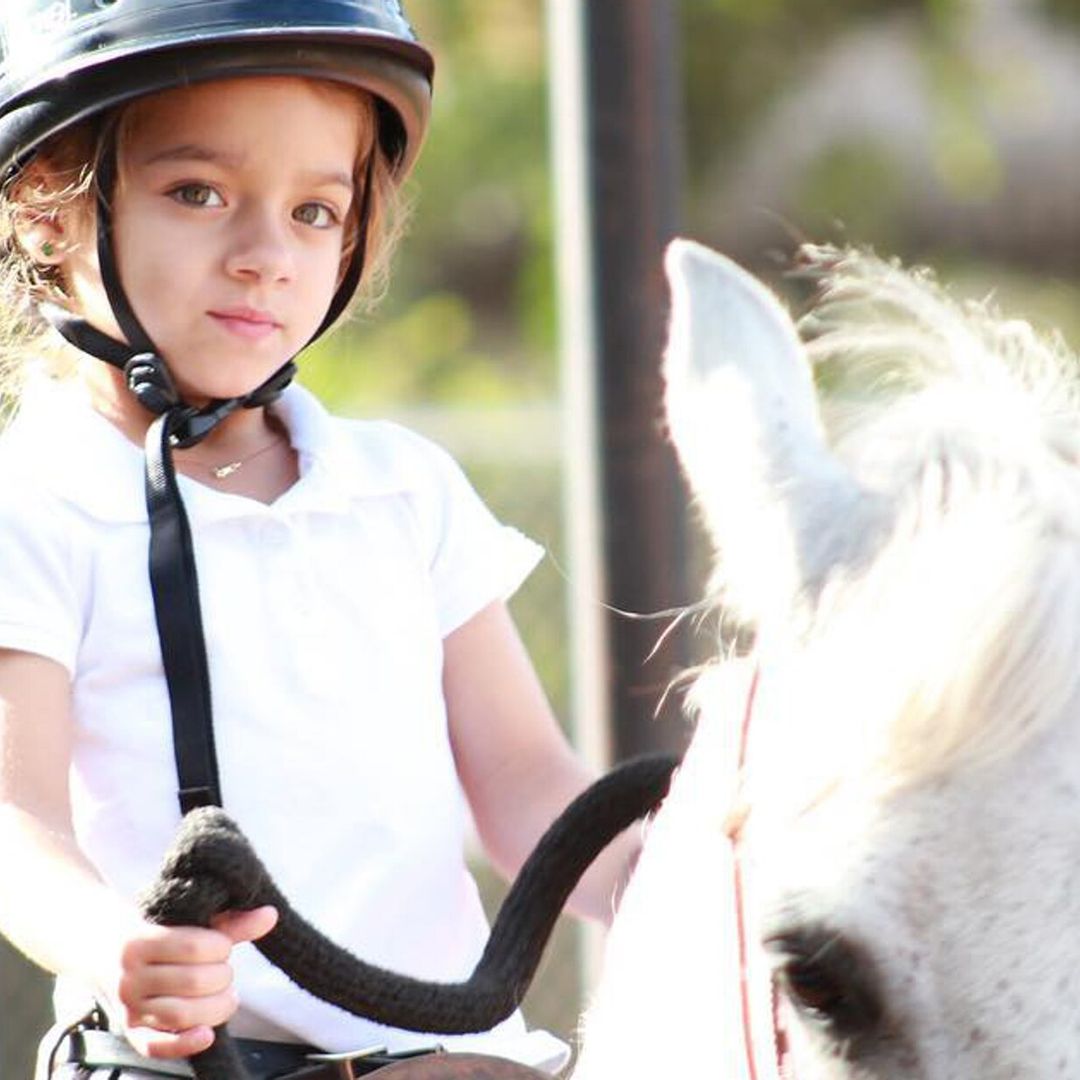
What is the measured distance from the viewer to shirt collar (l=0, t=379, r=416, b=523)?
184cm

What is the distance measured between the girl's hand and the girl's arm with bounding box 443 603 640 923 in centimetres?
62

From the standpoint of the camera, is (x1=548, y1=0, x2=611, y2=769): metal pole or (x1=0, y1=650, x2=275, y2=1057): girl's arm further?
(x1=548, y1=0, x2=611, y2=769): metal pole

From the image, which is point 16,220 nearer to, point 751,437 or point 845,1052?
point 751,437

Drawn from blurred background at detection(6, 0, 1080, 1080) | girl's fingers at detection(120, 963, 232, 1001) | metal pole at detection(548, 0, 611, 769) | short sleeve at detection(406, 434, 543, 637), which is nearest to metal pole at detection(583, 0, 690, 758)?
metal pole at detection(548, 0, 611, 769)

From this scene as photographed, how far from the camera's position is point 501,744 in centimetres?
209

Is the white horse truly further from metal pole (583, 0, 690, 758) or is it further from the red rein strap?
metal pole (583, 0, 690, 758)

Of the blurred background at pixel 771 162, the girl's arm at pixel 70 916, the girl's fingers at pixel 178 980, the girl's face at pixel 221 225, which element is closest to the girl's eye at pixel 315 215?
the girl's face at pixel 221 225

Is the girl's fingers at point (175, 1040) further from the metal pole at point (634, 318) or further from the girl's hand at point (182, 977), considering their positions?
the metal pole at point (634, 318)

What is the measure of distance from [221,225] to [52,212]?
0.65ft

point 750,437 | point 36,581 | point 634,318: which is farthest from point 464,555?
point 634,318

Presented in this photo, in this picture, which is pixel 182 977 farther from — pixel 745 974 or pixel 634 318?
pixel 634 318

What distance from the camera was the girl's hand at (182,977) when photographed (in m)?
1.43

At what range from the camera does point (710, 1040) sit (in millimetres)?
1449

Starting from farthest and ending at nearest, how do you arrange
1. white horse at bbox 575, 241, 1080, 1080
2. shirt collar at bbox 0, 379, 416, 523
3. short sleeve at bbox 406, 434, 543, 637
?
short sleeve at bbox 406, 434, 543, 637
shirt collar at bbox 0, 379, 416, 523
white horse at bbox 575, 241, 1080, 1080
